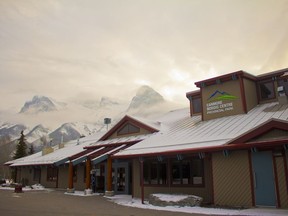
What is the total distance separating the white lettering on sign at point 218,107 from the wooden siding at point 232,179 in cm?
574

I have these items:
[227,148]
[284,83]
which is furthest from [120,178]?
[284,83]

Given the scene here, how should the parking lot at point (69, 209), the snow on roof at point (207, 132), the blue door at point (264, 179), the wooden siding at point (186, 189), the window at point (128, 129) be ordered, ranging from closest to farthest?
the parking lot at point (69, 209)
the blue door at point (264, 179)
the snow on roof at point (207, 132)
the wooden siding at point (186, 189)
the window at point (128, 129)

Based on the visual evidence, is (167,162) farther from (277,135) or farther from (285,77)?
(285,77)

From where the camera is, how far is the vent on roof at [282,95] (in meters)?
18.3

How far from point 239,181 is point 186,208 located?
2.77 metres

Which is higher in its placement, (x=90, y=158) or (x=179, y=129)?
(x=179, y=129)

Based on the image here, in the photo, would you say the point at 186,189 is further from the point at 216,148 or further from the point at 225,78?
the point at 225,78

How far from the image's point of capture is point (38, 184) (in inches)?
1310

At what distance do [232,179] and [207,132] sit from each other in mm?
3754

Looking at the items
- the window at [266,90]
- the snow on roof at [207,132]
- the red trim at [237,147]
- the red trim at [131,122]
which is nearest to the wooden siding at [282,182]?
the red trim at [237,147]

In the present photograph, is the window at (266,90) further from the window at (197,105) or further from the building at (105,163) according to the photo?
the building at (105,163)

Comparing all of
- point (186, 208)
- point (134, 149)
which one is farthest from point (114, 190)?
point (186, 208)

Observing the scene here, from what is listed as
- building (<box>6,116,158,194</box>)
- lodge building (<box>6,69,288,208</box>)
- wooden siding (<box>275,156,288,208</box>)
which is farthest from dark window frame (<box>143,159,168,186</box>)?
wooden siding (<box>275,156,288,208</box>)

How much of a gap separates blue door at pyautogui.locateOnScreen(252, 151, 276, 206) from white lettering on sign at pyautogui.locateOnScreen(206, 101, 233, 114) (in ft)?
21.3
